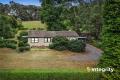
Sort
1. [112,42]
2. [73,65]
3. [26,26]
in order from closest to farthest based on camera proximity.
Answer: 1. [112,42]
2. [73,65]
3. [26,26]

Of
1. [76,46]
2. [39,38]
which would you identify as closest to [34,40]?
[39,38]

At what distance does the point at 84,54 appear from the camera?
52500 millimetres

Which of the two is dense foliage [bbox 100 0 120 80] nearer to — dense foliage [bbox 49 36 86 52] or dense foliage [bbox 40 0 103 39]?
dense foliage [bbox 49 36 86 52]

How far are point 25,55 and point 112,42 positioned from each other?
26.5 meters

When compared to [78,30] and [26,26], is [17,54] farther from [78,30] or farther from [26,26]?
[26,26]

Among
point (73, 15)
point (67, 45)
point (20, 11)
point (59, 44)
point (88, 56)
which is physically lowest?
point (88, 56)

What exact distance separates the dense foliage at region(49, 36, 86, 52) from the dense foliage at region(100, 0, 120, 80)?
1105 inches

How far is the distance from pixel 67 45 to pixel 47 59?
11.2m

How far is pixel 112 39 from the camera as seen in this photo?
2583 cm

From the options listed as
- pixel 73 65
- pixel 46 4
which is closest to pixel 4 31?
pixel 46 4

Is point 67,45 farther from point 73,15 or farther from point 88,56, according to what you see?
point 73,15

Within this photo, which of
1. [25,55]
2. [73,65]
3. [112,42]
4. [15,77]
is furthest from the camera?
[25,55]

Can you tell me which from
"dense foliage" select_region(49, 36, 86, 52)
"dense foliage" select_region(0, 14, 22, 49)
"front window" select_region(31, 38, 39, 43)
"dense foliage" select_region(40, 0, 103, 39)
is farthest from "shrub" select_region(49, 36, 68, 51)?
"dense foliage" select_region(40, 0, 103, 39)

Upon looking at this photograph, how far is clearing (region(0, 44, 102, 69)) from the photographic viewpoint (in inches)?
1572
